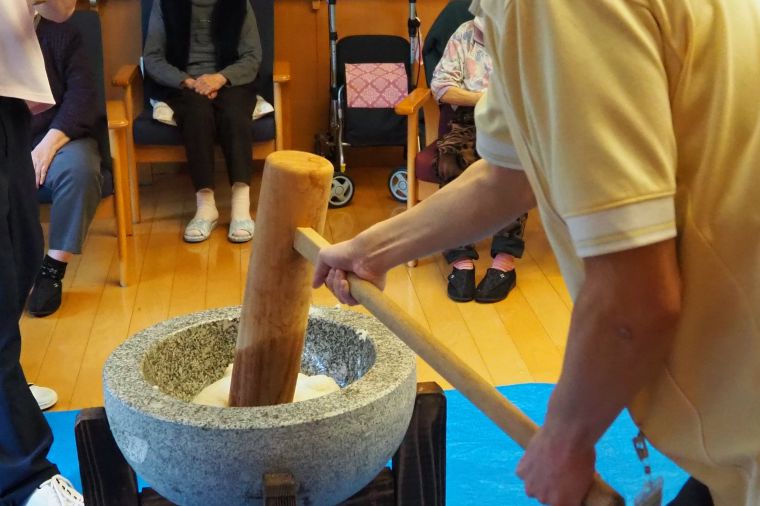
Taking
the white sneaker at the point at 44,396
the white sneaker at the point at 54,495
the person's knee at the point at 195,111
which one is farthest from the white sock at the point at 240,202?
the white sneaker at the point at 54,495

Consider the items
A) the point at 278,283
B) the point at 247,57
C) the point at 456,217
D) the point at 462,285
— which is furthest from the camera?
the point at 247,57

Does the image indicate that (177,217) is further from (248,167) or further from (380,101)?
(380,101)

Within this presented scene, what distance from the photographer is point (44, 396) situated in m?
2.42

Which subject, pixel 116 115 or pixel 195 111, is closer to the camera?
pixel 116 115

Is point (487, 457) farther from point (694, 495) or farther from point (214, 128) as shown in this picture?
point (214, 128)

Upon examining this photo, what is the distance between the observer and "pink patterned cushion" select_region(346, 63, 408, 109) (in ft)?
12.6

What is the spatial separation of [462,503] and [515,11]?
1.49m

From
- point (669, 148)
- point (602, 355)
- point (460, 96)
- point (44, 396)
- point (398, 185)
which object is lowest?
point (398, 185)

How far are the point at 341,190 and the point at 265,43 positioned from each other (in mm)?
705

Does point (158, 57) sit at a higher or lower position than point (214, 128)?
higher

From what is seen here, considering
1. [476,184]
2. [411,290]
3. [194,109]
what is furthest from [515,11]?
[194,109]

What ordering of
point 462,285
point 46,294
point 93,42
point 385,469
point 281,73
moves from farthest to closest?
point 281,73 → point 93,42 → point 462,285 → point 46,294 → point 385,469

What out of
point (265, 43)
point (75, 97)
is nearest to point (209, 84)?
point (265, 43)

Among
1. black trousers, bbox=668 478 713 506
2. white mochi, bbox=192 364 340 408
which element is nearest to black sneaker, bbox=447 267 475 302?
white mochi, bbox=192 364 340 408
